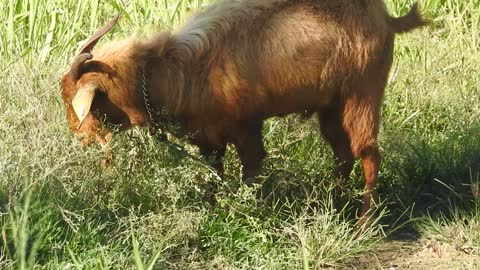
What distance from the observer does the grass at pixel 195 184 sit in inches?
201

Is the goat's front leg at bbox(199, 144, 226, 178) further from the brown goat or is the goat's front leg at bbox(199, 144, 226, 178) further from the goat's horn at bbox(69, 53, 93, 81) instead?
the goat's horn at bbox(69, 53, 93, 81)

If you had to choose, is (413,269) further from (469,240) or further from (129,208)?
(129,208)

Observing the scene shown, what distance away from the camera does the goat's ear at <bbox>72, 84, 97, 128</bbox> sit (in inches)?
210

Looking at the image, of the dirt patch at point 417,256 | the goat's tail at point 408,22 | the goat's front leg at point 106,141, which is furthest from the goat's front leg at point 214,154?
the goat's tail at point 408,22

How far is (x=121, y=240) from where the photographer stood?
5.18 m

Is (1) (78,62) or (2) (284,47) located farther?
(2) (284,47)

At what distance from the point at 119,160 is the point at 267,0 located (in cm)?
130

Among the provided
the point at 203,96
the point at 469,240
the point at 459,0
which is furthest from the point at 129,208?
the point at 459,0

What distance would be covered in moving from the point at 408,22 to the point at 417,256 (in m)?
1.50

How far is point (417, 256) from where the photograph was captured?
5.79m

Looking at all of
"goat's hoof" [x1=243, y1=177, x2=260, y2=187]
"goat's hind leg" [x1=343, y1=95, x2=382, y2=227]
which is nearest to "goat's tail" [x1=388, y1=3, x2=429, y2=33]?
"goat's hind leg" [x1=343, y1=95, x2=382, y2=227]

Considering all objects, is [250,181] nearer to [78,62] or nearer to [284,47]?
[284,47]

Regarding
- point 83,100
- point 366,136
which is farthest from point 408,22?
point 83,100

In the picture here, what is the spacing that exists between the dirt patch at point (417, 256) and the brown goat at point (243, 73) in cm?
40
